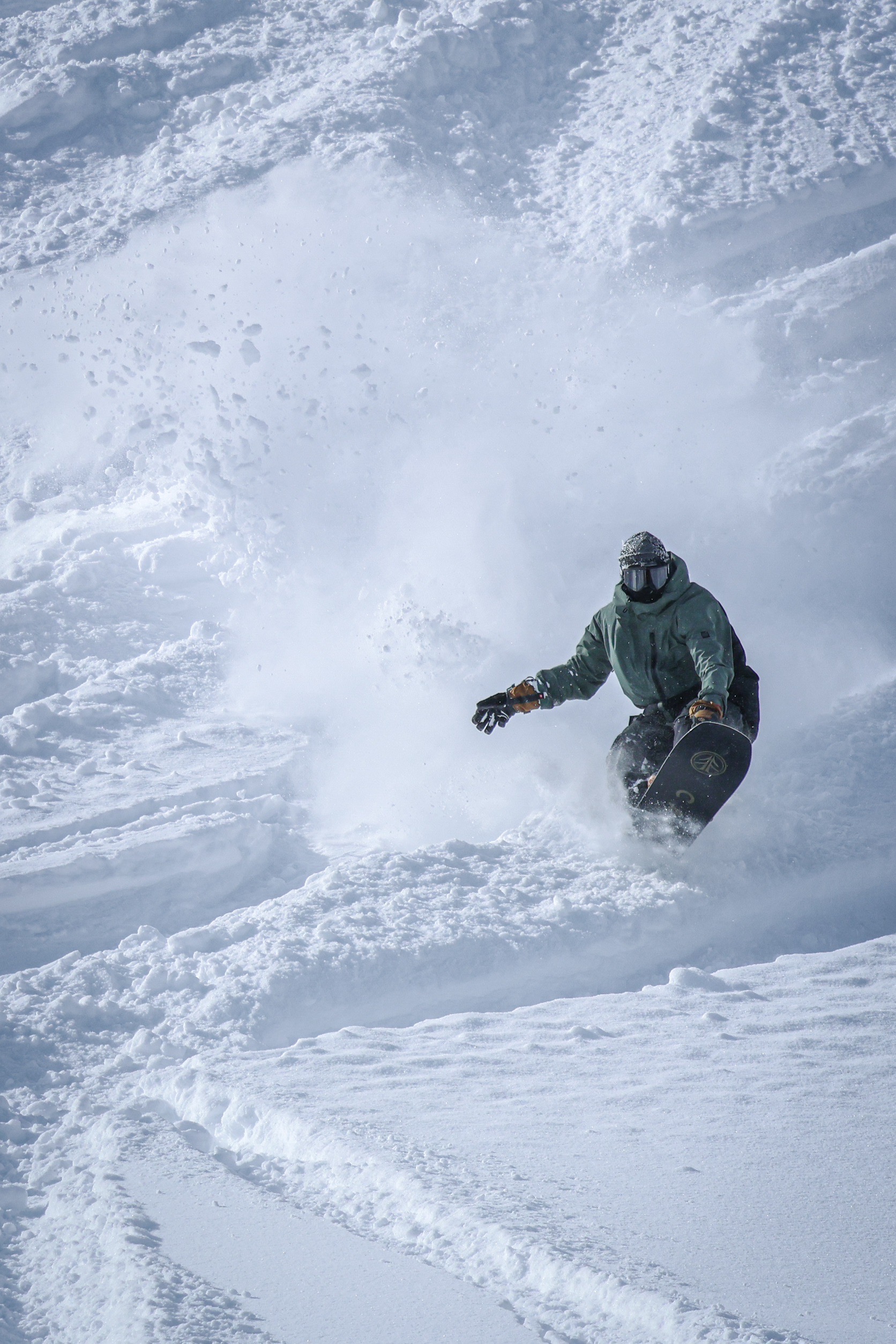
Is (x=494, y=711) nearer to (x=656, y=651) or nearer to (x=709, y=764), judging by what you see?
(x=656, y=651)

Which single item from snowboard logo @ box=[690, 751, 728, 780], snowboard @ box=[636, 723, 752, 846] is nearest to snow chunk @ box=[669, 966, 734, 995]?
snowboard @ box=[636, 723, 752, 846]

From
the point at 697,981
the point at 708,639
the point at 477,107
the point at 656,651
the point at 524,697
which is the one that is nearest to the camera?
the point at 697,981

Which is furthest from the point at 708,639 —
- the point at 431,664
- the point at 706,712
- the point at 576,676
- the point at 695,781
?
the point at 431,664

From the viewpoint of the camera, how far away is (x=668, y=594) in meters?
4.84

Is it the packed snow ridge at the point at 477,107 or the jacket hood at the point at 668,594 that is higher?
the packed snow ridge at the point at 477,107

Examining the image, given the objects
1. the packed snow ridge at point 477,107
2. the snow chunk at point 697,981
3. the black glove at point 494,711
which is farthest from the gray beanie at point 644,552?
the packed snow ridge at point 477,107

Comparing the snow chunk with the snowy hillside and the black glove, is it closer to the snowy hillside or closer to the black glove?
the snowy hillside

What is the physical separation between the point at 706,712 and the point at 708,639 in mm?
418

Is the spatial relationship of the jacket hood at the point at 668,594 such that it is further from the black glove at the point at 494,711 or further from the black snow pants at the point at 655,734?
the black glove at the point at 494,711

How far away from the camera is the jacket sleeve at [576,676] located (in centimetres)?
530

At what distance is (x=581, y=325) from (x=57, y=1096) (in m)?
9.11

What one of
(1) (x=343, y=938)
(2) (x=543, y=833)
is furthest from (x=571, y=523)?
(1) (x=343, y=938)

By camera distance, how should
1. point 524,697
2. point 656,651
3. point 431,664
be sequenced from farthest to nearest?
point 431,664, point 524,697, point 656,651

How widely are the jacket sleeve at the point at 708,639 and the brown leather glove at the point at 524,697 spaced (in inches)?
34.5
